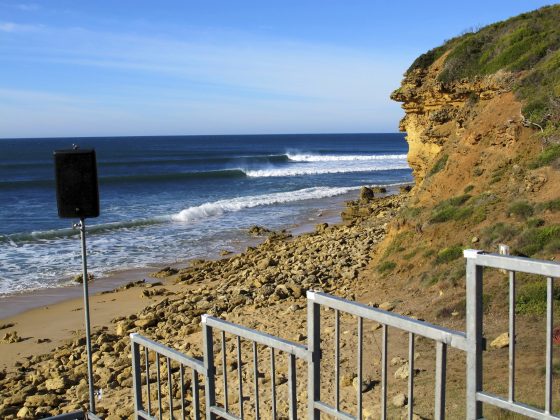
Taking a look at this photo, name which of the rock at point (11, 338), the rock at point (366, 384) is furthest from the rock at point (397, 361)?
the rock at point (11, 338)

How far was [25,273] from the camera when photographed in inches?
776

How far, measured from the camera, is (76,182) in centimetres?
616

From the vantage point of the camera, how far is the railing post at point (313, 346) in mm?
3691

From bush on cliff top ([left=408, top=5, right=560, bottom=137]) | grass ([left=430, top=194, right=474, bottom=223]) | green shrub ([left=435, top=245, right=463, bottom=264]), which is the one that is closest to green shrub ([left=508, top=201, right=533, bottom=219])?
grass ([left=430, top=194, right=474, bottom=223])

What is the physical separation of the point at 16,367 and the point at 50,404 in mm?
2555

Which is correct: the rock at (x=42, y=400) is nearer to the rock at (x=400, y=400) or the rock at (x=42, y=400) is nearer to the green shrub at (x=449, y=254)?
the rock at (x=400, y=400)

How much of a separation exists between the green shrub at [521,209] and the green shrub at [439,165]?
167 inches

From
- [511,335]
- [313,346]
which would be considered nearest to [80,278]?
[313,346]

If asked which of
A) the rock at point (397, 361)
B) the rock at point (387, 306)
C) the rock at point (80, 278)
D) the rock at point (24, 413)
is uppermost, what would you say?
the rock at point (397, 361)

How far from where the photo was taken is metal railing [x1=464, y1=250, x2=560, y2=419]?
9.20 feet

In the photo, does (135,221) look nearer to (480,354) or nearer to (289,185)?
(289,185)

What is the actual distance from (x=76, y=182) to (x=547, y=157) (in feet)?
32.5

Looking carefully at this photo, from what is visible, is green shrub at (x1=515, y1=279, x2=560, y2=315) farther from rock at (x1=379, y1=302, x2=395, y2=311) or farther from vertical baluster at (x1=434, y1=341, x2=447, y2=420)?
vertical baluster at (x1=434, y1=341, x2=447, y2=420)

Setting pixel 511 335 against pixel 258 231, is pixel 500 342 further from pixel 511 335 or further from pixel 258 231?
pixel 258 231
